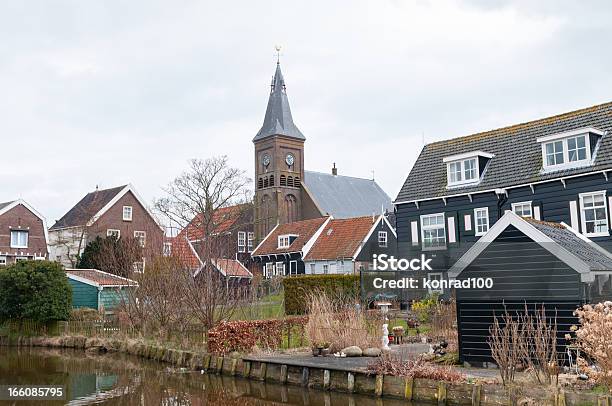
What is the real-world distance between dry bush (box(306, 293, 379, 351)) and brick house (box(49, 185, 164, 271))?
92.6 feet

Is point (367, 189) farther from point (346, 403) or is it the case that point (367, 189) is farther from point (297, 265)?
point (346, 403)

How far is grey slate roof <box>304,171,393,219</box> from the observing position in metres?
61.1

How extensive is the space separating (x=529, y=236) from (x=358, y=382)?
5002 millimetres

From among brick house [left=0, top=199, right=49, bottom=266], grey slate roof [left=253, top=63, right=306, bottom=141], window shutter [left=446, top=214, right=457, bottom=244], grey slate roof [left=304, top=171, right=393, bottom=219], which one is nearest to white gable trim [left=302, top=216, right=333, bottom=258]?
grey slate roof [left=304, top=171, right=393, bottom=219]

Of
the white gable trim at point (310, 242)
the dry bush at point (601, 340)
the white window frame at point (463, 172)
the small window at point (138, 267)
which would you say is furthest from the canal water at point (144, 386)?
the white gable trim at point (310, 242)

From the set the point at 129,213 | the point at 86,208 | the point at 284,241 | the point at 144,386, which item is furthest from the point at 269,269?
the point at 144,386

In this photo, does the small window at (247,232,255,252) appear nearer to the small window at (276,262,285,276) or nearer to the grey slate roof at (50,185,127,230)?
the small window at (276,262,285,276)

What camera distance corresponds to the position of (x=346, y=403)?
1323 cm

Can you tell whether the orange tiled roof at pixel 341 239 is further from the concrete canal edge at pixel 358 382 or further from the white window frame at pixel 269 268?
→ the concrete canal edge at pixel 358 382

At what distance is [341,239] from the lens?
44.4 m

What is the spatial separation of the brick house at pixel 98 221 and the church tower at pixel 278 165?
13.8 metres

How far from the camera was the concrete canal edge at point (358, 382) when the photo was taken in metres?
10.9

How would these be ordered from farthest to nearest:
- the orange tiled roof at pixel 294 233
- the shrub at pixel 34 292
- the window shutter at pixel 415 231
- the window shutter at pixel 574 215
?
the orange tiled roof at pixel 294 233 → the window shutter at pixel 415 231 → the shrub at pixel 34 292 → the window shutter at pixel 574 215

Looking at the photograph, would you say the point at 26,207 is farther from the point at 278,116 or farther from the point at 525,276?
the point at 525,276
